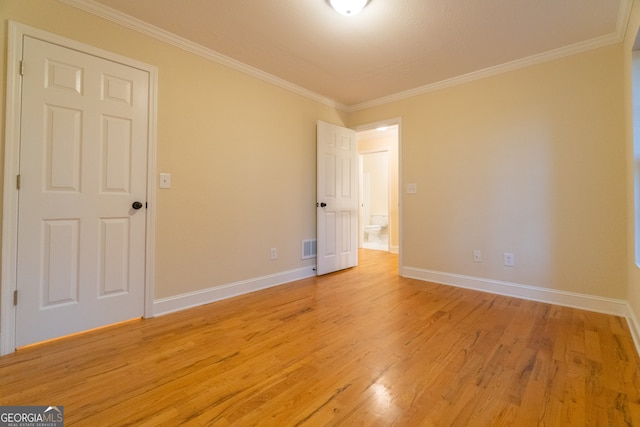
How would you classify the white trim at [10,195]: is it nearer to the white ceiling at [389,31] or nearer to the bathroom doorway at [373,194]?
the white ceiling at [389,31]

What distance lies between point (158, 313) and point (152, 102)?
1.76 meters

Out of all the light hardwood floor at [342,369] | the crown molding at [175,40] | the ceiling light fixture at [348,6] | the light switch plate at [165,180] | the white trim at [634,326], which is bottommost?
the light hardwood floor at [342,369]

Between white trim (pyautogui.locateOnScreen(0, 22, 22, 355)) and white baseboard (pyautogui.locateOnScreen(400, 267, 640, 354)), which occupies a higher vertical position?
white trim (pyautogui.locateOnScreen(0, 22, 22, 355))

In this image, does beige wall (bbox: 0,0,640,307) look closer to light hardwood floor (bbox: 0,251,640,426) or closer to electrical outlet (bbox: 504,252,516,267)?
electrical outlet (bbox: 504,252,516,267)

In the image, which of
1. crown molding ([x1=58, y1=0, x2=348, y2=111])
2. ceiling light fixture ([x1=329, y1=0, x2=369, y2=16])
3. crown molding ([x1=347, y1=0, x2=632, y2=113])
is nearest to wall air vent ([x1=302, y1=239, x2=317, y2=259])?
crown molding ([x1=58, y1=0, x2=348, y2=111])

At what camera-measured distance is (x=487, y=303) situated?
270cm

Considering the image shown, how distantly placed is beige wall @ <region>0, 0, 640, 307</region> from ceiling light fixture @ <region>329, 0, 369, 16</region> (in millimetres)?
1339

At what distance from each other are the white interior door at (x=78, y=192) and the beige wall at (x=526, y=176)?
299 cm

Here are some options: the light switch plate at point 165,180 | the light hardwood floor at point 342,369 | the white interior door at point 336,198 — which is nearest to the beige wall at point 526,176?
the light hardwood floor at point 342,369

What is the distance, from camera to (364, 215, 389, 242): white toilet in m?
6.42

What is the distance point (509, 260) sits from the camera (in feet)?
9.58

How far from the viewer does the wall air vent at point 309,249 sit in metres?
3.62

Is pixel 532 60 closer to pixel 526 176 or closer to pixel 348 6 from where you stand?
pixel 526 176

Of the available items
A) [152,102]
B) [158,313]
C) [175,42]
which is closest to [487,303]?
[158,313]
